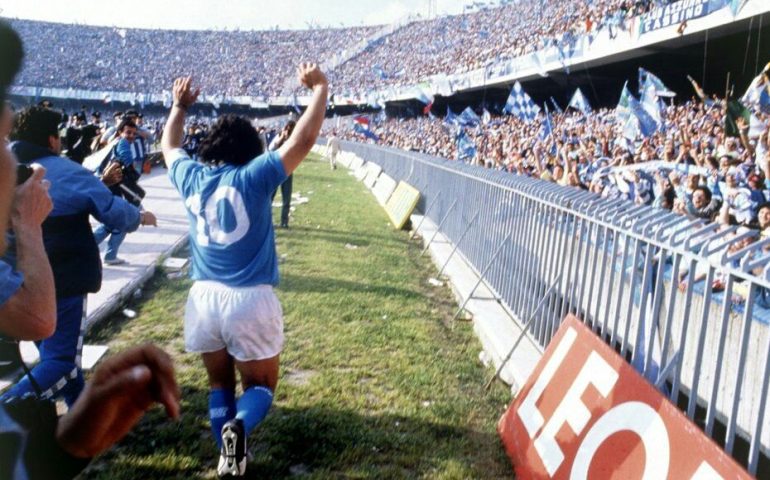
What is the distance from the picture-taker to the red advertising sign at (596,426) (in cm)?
233

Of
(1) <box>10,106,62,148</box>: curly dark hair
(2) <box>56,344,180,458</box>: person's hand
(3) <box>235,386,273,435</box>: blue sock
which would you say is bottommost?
(3) <box>235,386,273,435</box>: blue sock

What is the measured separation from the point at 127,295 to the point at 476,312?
12.6ft

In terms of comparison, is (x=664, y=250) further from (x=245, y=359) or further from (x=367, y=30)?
(x=367, y=30)

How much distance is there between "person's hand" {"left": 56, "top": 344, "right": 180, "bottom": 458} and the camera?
5.96 feet

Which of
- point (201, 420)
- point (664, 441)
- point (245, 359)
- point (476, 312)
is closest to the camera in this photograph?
point (664, 441)

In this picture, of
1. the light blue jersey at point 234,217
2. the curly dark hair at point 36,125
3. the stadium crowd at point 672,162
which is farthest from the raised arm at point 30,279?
the stadium crowd at point 672,162

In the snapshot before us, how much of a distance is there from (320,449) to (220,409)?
0.78 metres

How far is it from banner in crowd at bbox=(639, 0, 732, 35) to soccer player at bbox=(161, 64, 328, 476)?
535 inches

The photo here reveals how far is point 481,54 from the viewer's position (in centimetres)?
3841

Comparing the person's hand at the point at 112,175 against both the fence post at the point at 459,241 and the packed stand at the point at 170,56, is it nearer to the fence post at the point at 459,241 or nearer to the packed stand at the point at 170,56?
the fence post at the point at 459,241

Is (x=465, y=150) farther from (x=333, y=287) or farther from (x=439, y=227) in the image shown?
(x=333, y=287)

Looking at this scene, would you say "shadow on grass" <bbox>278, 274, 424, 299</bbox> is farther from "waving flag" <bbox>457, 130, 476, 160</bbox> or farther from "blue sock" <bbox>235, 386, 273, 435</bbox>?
"waving flag" <bbox>457, 130, 476, 160</bbox>

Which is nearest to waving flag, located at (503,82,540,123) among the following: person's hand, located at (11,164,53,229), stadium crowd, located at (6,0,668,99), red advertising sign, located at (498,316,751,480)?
red advertising sign, located at (498,316,751,480)

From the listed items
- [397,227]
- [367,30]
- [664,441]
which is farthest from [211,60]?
[664,441]
